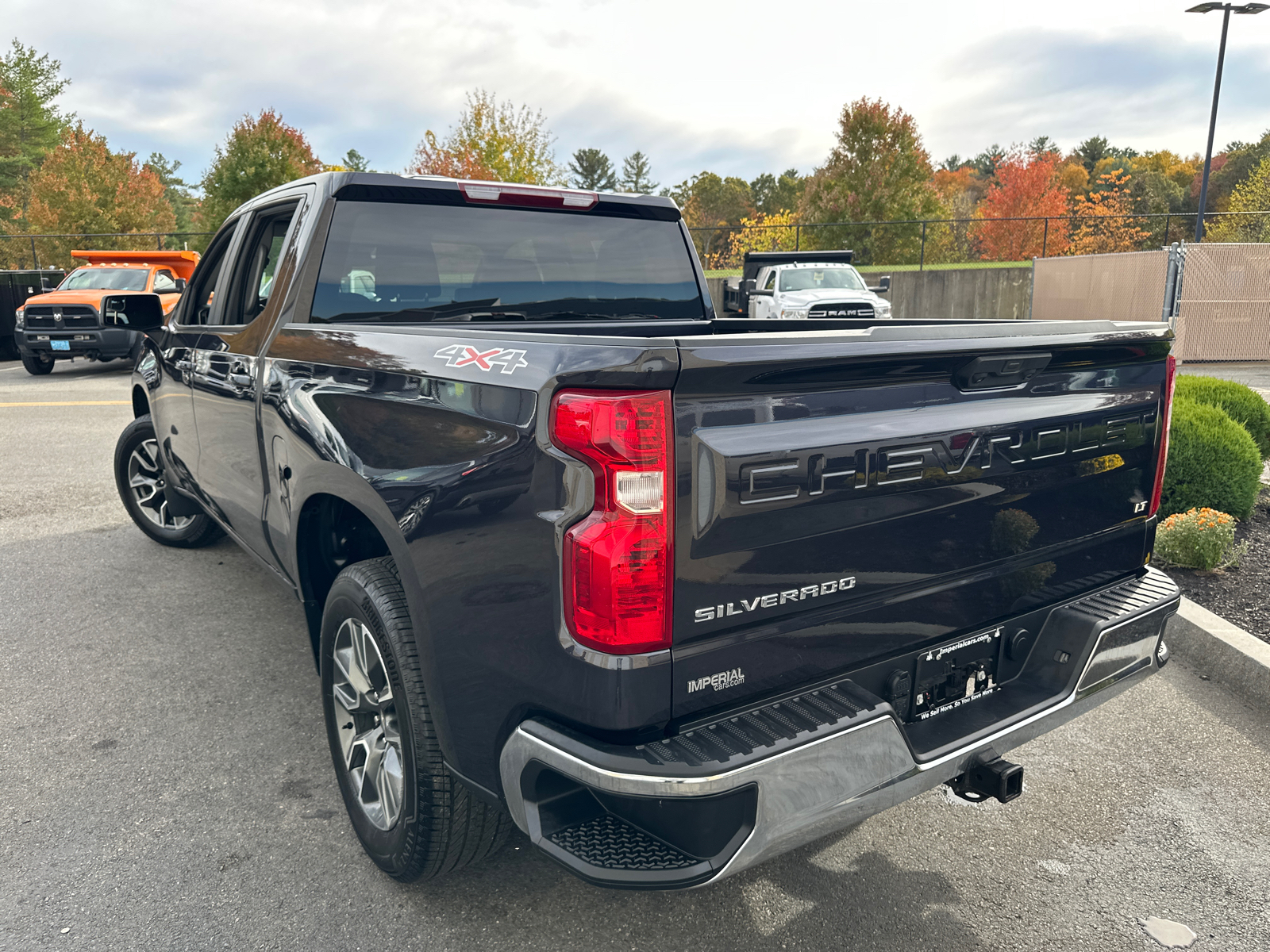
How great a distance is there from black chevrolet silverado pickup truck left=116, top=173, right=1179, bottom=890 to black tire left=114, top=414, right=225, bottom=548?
3099 mm

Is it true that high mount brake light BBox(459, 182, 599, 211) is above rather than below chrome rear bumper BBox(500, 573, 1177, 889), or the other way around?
above

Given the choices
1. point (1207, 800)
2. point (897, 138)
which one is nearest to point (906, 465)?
point (1207, 800)

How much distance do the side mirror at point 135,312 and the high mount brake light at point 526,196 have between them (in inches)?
83.2

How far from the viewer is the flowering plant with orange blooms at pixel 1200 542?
5176 mm

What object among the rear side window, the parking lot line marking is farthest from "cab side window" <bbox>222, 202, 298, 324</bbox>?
the parking lot line marking

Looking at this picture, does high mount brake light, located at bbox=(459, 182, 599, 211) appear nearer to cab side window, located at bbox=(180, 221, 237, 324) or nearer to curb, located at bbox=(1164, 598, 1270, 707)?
cab side window, located at bbox=(180, 221, 237, 324)

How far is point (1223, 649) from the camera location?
4156mm

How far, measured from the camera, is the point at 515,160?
31.0m

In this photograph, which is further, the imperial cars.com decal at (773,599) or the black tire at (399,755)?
the black tire at (399,755)

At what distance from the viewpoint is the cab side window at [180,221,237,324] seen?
4.50 m

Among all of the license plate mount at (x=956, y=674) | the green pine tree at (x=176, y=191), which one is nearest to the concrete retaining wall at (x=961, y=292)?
the license plate mount at (x=956, y=674)

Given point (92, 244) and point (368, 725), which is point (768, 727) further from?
point (92, 244)

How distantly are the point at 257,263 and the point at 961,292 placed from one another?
29964 millimetres

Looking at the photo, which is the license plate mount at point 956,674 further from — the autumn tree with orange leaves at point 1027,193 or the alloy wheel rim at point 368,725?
the autumn tree with orange leaves at point 1027,193
